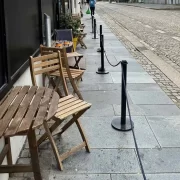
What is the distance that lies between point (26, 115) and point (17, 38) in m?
1.89

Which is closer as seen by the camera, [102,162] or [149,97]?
[102,162]

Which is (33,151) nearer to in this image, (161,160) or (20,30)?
(161,160)

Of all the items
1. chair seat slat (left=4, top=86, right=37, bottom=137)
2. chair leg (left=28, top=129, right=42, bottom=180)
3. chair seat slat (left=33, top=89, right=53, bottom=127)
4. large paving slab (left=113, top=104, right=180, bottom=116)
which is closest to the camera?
chair seat slat (left=4, top=86, right=37, bottom=137)

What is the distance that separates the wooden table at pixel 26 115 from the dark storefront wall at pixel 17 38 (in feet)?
1.24

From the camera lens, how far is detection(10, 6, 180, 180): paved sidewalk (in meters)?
3.37

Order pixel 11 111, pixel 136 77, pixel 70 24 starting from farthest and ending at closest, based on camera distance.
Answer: pixel 70 24 < pixel 136 77 < pixel 11 111

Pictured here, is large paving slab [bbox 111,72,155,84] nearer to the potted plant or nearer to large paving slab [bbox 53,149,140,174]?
the potted plant

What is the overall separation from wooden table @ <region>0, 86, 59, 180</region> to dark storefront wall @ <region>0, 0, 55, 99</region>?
0.38 meters

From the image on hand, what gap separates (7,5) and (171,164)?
2.46 m

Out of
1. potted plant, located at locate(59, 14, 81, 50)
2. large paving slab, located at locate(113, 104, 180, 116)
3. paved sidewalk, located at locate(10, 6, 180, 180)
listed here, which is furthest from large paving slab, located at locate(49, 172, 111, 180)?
potted plant, located at locate(59, 14, 81, 50)

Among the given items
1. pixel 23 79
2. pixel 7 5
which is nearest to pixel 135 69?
pixel 23 79

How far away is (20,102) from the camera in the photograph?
8.93 feet

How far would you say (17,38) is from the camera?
4.05 metres

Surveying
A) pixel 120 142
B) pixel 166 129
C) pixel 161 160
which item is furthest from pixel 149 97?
pixel 161 160
